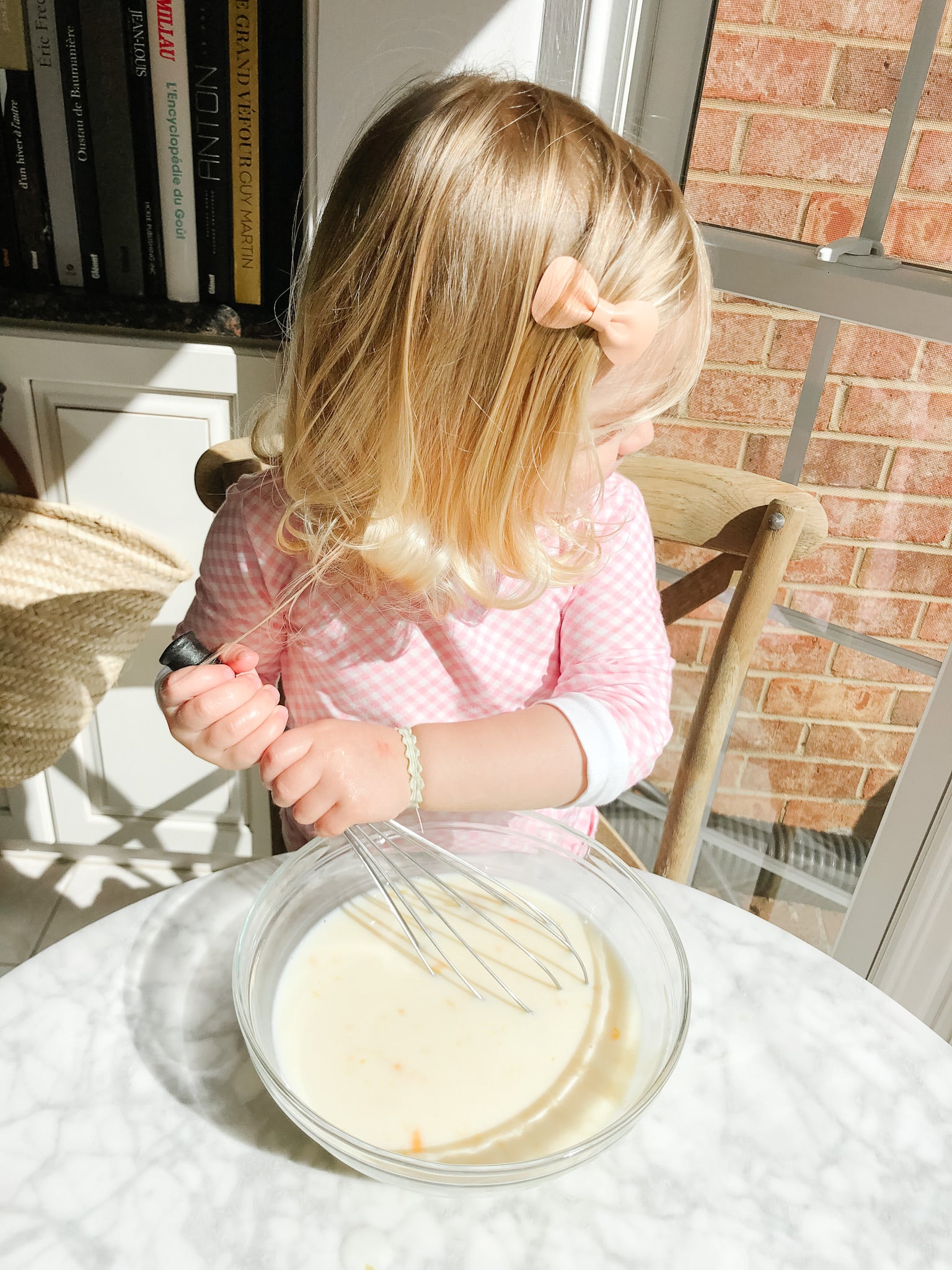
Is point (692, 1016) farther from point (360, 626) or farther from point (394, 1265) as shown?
point (360, 626)

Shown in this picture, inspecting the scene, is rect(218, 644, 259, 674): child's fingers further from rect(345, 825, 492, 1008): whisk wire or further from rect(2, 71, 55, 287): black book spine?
rect(2, 71, 55, 287): black book spine

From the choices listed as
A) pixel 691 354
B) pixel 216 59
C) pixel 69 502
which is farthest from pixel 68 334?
pixel 691 354

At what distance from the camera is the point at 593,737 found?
0.72 metres

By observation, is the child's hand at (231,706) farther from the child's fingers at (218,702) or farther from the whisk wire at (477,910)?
the whisk wire at (477,910)

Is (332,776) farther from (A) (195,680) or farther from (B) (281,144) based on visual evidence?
(B) (281,144)

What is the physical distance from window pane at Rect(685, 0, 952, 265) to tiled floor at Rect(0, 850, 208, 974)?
4.28 ft

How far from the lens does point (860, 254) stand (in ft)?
3.00

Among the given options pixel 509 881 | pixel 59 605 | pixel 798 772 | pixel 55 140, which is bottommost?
pixel 798 772

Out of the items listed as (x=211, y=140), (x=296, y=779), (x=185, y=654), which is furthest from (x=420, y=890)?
(x=211, y=140)

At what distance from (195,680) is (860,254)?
2.53 feet

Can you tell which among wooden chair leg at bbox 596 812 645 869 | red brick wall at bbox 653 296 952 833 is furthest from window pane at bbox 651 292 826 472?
wooden chair leg at bbox 596 812 645 869

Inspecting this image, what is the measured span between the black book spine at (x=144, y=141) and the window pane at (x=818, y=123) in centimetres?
62

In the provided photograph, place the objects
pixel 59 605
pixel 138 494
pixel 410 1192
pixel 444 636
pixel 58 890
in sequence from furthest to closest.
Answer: pixel 58 890 → pixel 138 494 → pixel 59 605 → pixel 444 636 → pixel 410 1192

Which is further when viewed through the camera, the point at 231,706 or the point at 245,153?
the point at 245,153
